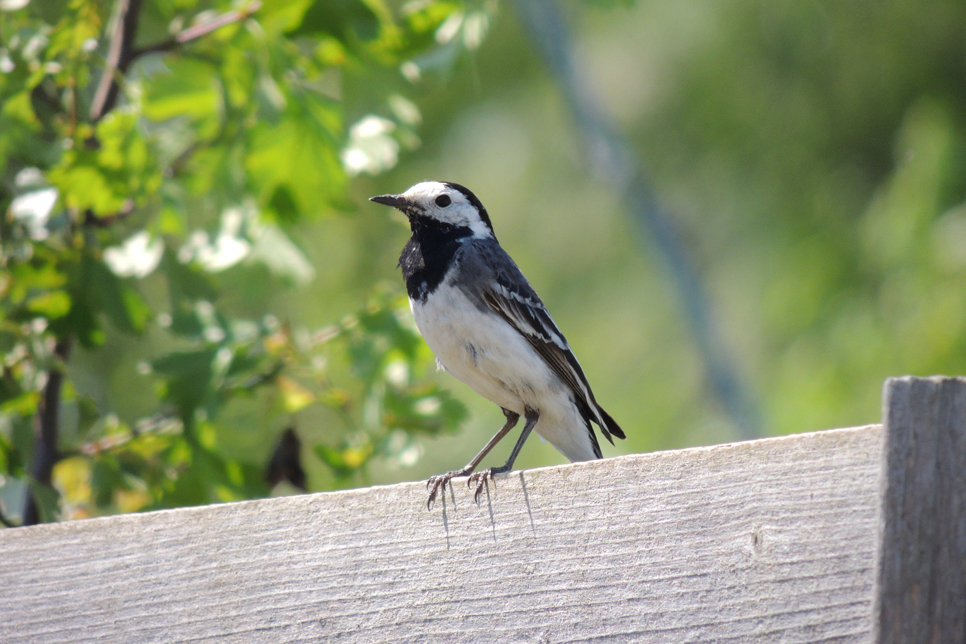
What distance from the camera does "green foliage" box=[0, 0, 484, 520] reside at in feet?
10.2

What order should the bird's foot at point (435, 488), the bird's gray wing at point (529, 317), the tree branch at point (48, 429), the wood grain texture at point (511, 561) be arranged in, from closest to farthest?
the wood grain texture at point (511, 561) → the bird's foot at point (435, 488) → the tree branch at point (48, 429) → the bird's gray wing at point (529, 317)

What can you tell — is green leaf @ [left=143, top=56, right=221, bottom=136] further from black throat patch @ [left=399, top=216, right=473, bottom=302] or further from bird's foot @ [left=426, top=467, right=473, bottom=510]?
bird's foot @ [left=426, top=467, right=473, bottom=510]

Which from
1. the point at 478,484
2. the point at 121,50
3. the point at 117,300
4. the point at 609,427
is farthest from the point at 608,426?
the point at 121,50

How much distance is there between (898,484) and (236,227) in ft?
8.30

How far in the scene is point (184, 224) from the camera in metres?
3.40

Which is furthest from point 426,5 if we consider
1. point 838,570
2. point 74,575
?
point 838,570

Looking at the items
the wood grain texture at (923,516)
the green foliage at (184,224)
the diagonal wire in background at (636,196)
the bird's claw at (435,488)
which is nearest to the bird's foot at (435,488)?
the bird's claw at (435,488)

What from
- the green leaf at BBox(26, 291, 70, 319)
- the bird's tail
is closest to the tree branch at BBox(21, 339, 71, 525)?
the green leaf at BBox(26, 291, 70, 319)

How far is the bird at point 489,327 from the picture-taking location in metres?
3.48

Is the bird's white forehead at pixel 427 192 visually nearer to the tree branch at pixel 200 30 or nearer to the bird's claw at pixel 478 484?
the tree branch at pixel 200 30

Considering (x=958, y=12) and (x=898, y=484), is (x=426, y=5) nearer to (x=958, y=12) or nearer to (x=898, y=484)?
(x=898, y=484)

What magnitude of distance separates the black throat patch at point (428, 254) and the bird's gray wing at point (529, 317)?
0.36 feet

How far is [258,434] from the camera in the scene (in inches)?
137

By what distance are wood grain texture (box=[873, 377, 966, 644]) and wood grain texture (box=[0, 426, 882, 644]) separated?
0.30 feet
